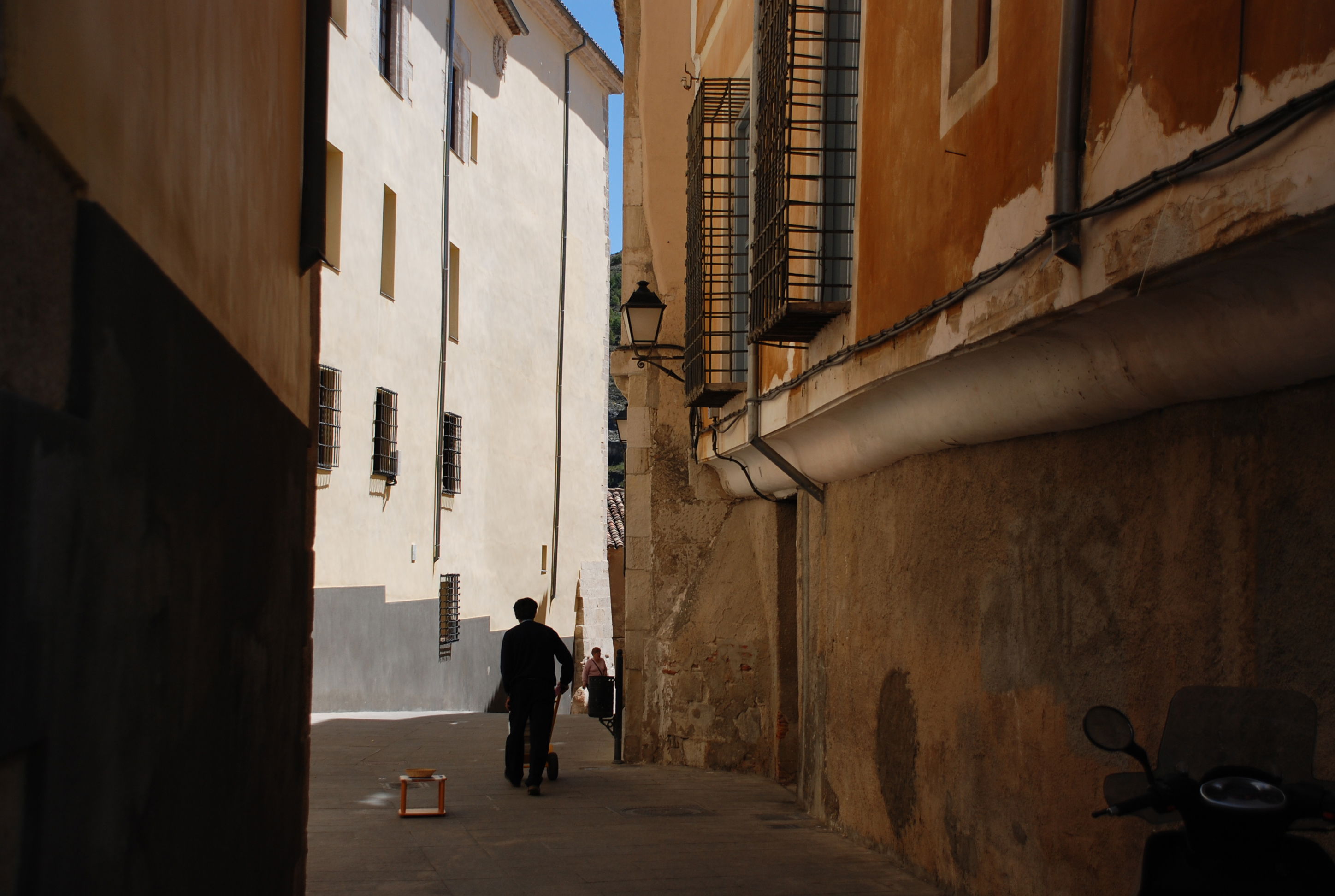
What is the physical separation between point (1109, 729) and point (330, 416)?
1471cm

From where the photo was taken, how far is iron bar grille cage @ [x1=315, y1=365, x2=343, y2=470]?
1675cm

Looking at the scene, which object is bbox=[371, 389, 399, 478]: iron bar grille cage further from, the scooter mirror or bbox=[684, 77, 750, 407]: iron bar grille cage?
the scooter mirror

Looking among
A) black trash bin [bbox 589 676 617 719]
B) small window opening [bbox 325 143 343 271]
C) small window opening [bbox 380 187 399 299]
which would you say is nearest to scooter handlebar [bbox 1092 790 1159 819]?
black trash bin [bbox 589 676 617 719]

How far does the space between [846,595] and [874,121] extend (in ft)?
→ 9.58

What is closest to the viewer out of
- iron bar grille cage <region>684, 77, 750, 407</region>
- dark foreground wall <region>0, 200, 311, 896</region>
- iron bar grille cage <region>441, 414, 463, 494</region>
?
dark foreground wall <region>0, 200, 311, 896</region>

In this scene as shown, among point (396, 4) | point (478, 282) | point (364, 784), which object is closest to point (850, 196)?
point (364, 784)

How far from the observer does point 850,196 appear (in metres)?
7.75

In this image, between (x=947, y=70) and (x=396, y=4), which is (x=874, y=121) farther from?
(x=396, y=4)

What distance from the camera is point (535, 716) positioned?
10430 mm

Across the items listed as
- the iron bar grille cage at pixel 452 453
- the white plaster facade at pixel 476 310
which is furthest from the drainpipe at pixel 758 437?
the iron bar grille cage at pixel 452 453

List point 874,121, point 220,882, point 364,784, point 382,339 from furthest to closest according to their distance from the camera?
point 382,339 < point 364,784 < point 874,121 < point 220,882

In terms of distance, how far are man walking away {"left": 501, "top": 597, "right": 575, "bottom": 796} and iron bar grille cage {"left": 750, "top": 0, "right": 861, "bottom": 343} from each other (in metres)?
3.26

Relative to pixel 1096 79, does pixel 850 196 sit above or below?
above

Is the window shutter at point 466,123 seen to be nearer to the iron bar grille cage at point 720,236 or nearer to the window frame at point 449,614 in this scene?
the window frame at point 449,614
